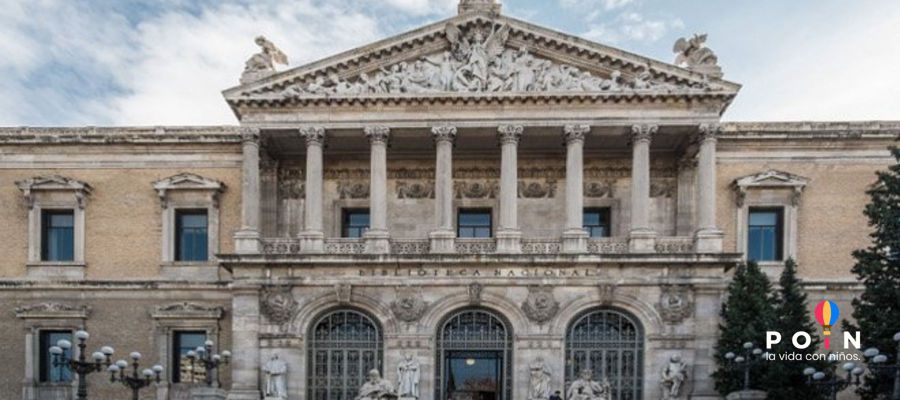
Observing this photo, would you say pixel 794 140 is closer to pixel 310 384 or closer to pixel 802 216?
pixel 802 216

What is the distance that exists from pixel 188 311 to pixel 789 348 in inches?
831

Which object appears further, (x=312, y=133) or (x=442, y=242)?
(x=312, y=133)

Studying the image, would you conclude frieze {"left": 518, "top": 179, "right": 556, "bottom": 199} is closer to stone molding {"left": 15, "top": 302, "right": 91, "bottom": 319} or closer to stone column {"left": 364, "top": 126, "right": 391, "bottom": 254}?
stone column {"left": 364, "top": 126, "right": 391, "bottom": 254}


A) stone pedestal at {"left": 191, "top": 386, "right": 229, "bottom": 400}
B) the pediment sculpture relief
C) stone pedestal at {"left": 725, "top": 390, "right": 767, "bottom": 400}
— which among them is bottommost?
stone pedestal at {"left": 191, "top": 386, "right": 229, "bottom": 400}

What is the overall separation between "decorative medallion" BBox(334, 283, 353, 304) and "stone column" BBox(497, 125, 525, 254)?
17.3 ft

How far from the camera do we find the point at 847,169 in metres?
29.6

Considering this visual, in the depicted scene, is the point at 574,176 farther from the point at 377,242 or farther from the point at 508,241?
the point at 377,242

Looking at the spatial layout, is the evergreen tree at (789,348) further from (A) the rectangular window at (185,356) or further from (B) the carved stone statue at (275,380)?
(A) the rectangular window at (185,356)

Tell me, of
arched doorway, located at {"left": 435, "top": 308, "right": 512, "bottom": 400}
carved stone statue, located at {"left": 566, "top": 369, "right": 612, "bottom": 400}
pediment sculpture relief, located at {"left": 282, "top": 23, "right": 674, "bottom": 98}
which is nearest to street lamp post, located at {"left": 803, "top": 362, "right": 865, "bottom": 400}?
carved stone statue, located at {"left": 566, "top": 369, "right": 612, "bottom": 400}

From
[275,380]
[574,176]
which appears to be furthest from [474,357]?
[574,176]

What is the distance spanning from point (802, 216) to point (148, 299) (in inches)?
982

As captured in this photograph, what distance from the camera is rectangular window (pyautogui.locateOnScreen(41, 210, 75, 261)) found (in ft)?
101

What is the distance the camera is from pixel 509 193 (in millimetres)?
27234

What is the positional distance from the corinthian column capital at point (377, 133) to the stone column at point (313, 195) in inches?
65.1
